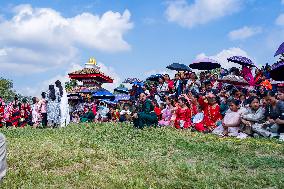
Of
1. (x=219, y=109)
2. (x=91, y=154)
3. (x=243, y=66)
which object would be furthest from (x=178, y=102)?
(x=91, y=154)

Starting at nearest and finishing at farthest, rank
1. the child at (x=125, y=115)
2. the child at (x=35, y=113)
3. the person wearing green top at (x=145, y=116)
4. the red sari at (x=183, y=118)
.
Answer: the person wearing green top at (x=145, y=116)
the red sari at (x=183, y=118)
the child at (x=35, y=113)
the child at (x=125, y=115)

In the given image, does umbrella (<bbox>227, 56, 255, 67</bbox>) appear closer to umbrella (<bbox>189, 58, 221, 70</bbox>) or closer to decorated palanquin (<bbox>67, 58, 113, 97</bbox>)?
umbrella (<bbox>189, 58, 221, 70</bbox>)

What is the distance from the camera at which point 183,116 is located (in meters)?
16.9

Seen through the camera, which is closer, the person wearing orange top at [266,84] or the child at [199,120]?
the child at [199,120]

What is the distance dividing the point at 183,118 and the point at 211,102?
5.89 feet

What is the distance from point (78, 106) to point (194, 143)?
21.6 metres

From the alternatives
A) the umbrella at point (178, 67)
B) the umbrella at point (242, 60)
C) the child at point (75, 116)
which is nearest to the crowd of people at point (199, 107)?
the umbrella at point (242, 60)

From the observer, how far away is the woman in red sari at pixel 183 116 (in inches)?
657

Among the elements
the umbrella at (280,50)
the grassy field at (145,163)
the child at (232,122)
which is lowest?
the grassy field at (145,163)

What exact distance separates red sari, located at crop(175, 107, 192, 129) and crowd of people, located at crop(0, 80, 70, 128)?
5.67m

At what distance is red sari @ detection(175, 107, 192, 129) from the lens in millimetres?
16673

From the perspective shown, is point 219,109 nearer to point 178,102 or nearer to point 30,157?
point 178,102

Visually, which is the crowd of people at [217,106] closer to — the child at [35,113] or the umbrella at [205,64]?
the umbrella at [205,64]

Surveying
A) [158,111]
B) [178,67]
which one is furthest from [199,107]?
[178,67]
